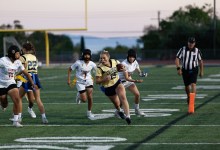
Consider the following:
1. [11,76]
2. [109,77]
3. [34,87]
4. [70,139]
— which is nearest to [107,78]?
[109,77]

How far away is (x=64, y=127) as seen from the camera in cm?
1330

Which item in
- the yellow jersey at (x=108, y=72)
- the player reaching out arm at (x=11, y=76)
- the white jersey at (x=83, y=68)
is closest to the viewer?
the player reaching out arm at (x=11, y=76)

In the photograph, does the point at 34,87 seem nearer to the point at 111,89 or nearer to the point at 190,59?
the point at 111,89

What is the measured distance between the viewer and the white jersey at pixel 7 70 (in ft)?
43.9

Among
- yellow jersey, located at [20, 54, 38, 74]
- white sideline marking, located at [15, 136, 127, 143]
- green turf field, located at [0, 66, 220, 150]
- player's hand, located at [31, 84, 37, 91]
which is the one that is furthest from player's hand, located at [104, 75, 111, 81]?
white sideline marking, located at [15, 136, 127, 143]

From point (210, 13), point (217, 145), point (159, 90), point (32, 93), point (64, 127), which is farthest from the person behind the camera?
point (210, 13)

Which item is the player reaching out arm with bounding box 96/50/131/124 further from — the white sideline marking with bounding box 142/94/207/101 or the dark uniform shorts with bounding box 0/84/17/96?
the white sideline marking with bounding box 142/94/207/101

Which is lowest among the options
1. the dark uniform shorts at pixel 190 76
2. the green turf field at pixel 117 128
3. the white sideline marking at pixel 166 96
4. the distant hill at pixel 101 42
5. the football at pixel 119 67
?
the distant hill at pixel 101 42

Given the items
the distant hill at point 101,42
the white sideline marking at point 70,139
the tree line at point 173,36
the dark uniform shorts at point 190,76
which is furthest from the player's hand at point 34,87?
the distant hill at point 101,42

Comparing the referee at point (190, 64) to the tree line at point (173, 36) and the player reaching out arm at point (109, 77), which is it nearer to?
the player reaching out arm at point (109, 77)

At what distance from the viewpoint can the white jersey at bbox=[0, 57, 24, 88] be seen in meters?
13.4

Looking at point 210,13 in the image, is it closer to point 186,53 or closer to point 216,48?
point 216,48

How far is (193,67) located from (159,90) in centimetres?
656

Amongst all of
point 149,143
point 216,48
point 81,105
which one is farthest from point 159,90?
point 216,48
